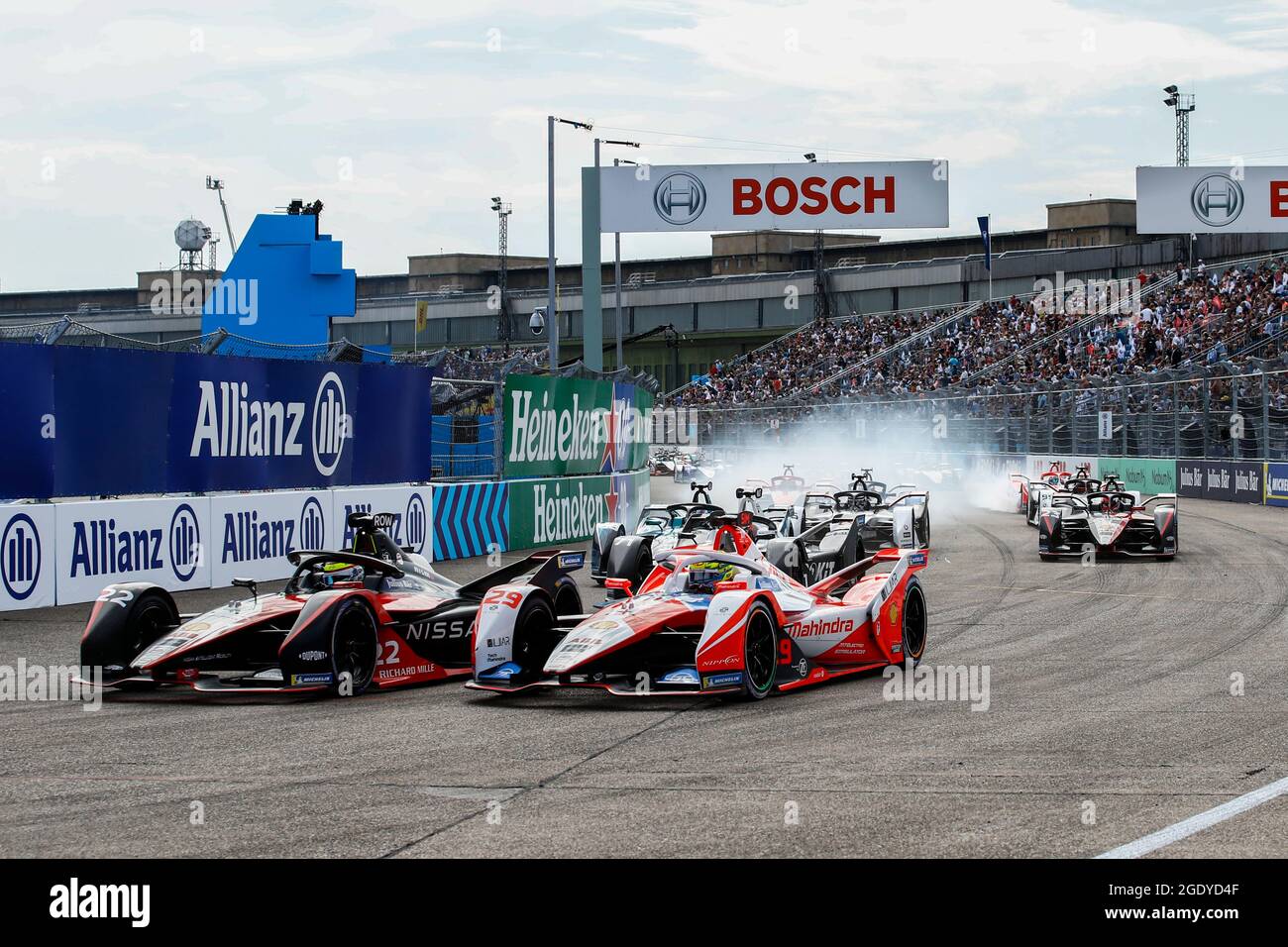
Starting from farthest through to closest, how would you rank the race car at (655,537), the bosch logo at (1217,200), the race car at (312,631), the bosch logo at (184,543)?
1. the bosch logo at (1217,200)
2. the bosch logo at (184,543)
3. the race car at (655,537)
4. the race car at (312,631)

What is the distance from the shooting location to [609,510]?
94.2 ft

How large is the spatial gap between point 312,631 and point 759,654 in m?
2.91

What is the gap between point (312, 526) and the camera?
19.6m

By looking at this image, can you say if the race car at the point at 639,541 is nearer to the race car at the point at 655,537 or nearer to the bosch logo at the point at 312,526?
the race car at the point at 655,537

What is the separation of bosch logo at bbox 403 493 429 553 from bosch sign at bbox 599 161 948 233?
51.5ft

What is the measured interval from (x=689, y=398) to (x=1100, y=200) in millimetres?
19865

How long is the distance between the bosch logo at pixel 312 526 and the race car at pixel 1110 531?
391 inches

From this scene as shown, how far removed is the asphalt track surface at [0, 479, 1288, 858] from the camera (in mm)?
6762

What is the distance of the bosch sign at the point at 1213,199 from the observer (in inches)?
1693

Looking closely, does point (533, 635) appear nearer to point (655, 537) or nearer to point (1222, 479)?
point (655, 537)
